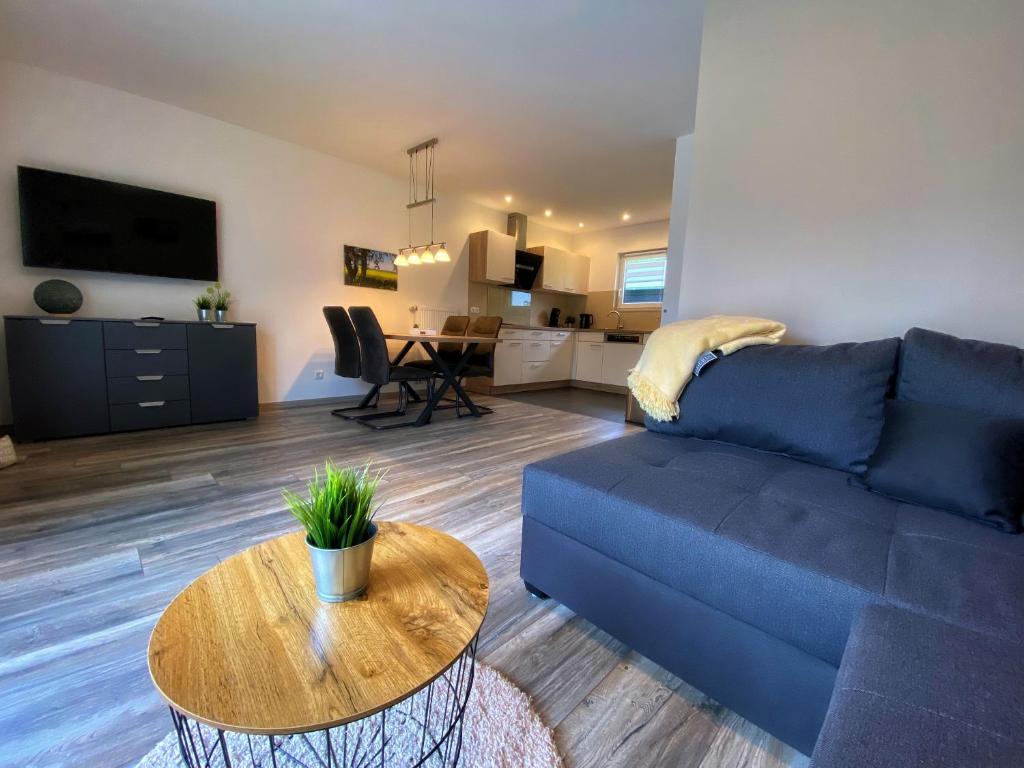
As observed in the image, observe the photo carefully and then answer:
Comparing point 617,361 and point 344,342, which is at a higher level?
point 344,342

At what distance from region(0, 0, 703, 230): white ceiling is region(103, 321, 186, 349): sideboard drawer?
1.64m

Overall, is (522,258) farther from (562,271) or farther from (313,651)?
(313,651)

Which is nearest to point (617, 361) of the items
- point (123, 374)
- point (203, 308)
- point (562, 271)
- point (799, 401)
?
point (562, 271)

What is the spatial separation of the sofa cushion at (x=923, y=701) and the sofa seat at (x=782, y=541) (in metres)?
0.09

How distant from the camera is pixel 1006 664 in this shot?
22.4 inches

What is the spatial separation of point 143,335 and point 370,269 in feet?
6.56

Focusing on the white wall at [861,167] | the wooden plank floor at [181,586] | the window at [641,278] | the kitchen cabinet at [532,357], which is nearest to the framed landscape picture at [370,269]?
the kitchen cabinet at [532,357]

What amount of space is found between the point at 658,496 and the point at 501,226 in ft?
16.7

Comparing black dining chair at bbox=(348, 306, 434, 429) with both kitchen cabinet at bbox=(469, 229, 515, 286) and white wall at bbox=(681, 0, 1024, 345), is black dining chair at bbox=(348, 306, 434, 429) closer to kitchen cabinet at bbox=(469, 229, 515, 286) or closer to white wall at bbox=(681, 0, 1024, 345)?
kitchen cabinet at bbox=(469, 229, 515, 286)

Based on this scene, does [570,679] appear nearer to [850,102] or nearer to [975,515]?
[975,515]

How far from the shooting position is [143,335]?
2875 millimetres

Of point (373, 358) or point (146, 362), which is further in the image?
point (373, 358)

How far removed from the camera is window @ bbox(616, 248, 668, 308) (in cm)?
568

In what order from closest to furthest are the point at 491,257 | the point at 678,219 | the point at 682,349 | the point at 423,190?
1. the point at 682,349
2. the point at 678,219
3. the point at 423,190
4. the point at 491,257
